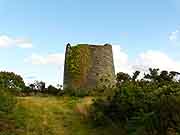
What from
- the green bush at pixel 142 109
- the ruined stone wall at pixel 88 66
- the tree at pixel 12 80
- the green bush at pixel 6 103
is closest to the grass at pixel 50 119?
the green bush at pixel 6 103

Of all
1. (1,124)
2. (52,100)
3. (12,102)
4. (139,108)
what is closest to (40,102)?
(52,100)

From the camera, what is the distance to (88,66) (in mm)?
23609

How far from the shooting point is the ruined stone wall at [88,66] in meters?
23.3

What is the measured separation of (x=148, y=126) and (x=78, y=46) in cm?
1196

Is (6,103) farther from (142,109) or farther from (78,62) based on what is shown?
(78,62)

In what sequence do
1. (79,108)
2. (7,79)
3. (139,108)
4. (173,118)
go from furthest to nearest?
(7,79) → (79,108) → (139,108) → (173,118)

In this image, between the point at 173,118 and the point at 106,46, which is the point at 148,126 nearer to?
the point at 173,118

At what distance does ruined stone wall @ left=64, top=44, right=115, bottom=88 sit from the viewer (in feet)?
76.5

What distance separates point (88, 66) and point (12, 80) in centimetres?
392

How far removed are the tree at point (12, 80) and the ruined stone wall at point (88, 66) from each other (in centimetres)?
229

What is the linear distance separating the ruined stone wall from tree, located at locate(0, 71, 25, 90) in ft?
7.50

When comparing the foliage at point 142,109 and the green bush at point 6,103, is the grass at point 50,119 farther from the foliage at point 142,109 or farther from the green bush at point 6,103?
the foliage at point 142,109

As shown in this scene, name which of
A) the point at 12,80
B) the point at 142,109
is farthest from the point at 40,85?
the point at 142,109

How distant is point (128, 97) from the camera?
50.0 ft
